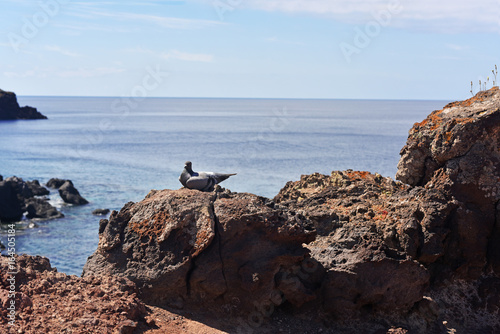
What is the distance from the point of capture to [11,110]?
155250mm

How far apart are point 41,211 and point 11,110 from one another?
12449 cm

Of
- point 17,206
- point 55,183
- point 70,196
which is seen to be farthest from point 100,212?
point 55,183

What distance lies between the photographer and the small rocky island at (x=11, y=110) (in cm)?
14912

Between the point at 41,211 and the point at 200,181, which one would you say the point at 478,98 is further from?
the point at 41,211

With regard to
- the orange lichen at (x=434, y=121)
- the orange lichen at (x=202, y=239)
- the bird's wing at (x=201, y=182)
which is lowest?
the orange lichen at (x=202, y=239)

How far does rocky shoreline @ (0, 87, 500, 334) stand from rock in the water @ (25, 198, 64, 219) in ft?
103

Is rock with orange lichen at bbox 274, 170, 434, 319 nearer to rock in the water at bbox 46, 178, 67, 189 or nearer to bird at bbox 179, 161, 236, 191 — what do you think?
bird at bbox 179, 161, 236, 191

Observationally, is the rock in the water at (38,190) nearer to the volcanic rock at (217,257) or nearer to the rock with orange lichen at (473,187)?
the volcanic rock at (217,257)

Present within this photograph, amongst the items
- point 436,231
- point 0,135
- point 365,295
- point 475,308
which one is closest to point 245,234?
point 365,295

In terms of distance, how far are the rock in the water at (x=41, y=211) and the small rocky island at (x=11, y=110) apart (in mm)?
114812

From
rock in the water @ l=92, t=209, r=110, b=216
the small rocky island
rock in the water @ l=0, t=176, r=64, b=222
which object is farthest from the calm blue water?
the small rocky island

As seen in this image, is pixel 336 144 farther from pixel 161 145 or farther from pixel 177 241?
pixel 177 241

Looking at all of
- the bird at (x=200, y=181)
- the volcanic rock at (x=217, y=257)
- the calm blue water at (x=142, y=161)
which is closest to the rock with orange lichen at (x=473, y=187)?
the volcanic rock at (x=217, y=257)

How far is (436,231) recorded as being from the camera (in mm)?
13055
